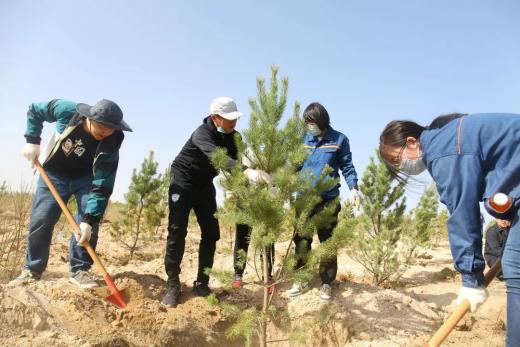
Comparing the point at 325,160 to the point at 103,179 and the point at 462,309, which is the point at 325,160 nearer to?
the point at 462,309

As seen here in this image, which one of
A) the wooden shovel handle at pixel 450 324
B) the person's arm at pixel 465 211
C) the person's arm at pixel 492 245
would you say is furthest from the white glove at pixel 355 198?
the person's arm at pixel 492 245

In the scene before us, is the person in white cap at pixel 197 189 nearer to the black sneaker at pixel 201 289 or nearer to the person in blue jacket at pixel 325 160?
the black sneaker at pixel 201 289

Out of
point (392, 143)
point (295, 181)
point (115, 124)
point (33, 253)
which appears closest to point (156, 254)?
point (33, 253)

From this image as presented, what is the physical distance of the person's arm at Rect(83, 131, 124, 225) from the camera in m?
3.56

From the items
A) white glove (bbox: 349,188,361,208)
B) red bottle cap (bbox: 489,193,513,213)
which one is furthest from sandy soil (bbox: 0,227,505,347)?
red bottle cap (bbox: 489,193,513,213)

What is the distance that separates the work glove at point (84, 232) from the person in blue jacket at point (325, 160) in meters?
2.02

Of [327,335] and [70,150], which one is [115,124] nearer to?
[70,150]

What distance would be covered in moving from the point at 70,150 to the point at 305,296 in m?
2.86

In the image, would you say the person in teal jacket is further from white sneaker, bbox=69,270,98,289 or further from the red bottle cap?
the red bottle cap

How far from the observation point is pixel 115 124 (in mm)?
3498

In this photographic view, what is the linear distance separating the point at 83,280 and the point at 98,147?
1.31m

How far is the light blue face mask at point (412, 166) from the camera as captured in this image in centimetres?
230

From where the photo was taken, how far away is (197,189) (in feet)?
12.1

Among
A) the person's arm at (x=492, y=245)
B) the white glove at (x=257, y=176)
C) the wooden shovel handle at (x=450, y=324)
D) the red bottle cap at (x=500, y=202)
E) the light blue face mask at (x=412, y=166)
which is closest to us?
the red bottle cap at (x=500, y=202)
